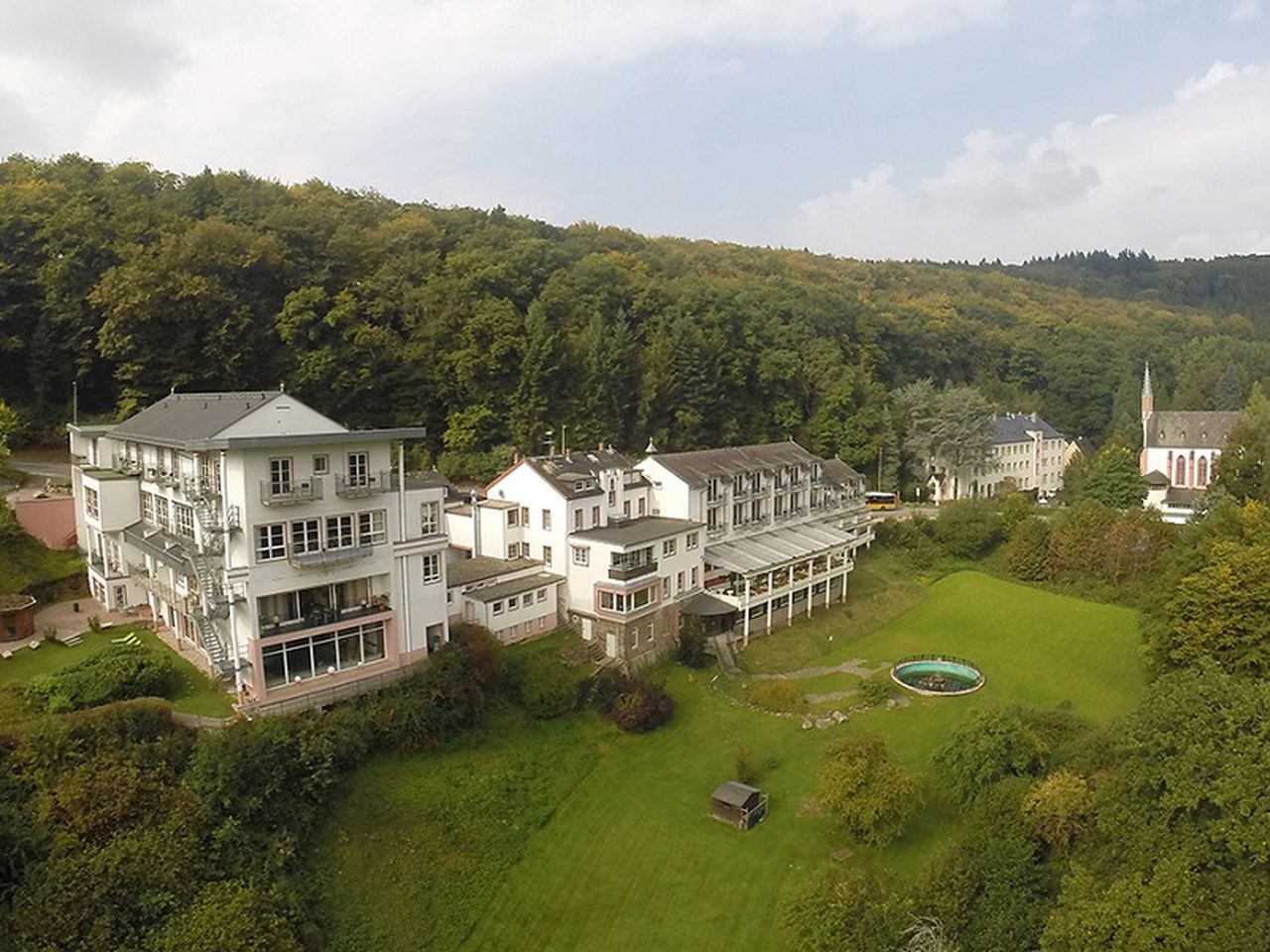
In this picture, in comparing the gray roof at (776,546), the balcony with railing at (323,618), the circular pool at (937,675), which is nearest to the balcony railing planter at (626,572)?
the gray roof at (776,546)

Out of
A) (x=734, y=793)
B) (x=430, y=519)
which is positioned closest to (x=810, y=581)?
(x=734, y=793)

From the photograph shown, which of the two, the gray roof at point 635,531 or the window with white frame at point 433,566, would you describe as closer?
the window with white frame at point 433,566

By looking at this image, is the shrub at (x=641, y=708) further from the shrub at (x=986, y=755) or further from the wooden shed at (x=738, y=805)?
the shrub at (x=986, y=755)

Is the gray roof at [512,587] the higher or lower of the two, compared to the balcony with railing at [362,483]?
lower

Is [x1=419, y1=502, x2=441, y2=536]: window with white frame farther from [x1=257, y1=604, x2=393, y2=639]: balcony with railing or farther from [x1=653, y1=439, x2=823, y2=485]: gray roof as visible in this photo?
[x1=653, y1=439, x2=823, y2=485]: gray roof

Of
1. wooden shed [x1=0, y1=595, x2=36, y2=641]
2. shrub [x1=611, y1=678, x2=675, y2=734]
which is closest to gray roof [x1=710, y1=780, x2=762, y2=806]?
shrub [x1=611, y1=678, x2=675, y2=734]

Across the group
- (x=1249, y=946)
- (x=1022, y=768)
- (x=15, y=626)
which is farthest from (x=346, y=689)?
(x=1249, y=946)

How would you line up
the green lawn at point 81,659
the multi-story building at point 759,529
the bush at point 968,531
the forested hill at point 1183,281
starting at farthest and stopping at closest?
the forested hill at point 1183,281
the bush at point 968,531
the multi-story building at point 759,529
the green lawn at point 81,659
